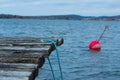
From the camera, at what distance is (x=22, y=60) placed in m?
5.06

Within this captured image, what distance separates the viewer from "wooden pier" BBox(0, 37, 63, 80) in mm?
4418

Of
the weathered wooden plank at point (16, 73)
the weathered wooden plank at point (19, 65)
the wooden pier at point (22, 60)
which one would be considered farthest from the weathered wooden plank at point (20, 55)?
the weathered wooden plank at point (16, 73)

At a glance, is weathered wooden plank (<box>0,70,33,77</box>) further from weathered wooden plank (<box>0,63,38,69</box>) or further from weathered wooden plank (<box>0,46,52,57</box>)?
weathered wooden plank (<box>0,46,52,57</box>)

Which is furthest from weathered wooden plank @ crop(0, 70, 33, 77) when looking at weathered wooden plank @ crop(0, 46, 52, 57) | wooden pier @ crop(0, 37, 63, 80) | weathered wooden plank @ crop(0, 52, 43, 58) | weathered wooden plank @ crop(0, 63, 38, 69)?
weathered wooden plank @ crop(0, 46, 52, 57)

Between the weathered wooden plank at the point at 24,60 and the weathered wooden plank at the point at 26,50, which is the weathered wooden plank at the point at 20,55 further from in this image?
the weathered wooden plank at the point at 24,60

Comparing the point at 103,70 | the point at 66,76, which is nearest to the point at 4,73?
the point at 66,76

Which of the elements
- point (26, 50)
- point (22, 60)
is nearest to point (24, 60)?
point (22, 60)

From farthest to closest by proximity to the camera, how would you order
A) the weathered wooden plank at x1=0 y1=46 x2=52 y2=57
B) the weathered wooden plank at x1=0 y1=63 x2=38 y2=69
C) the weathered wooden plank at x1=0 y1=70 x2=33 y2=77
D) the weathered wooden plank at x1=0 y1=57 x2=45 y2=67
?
the weathered wooden plank at x1=0 y1=46 x2=52 y2=57
the weathered wooden plank at x1=0 y1=57 x2=45 y2=67
the weathered wooden plank at x1=0 y1=63 x2=38 y2=69
the weathered wooden plank at x1=0 y1=70 x2=33 y2=77

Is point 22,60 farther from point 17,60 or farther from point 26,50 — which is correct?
point 26,50

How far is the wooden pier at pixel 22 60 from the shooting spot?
4.42m

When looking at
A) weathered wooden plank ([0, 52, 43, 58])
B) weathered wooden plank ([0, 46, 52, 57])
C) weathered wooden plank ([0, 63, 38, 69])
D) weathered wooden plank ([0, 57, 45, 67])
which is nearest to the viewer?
weathered wooden plank ([0, 63, 38, 69])

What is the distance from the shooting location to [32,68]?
4.57 m

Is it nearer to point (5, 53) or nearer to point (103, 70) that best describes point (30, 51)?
point (5, 53)

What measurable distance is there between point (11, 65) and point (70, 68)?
66.2 ft
